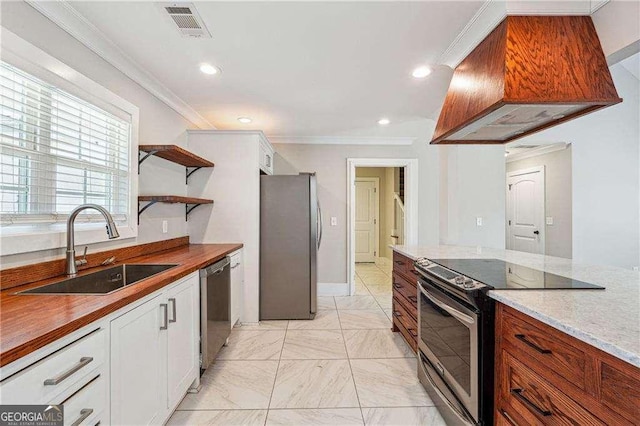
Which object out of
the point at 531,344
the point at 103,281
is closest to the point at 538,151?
the point at 531,344

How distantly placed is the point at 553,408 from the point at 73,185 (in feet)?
8.38

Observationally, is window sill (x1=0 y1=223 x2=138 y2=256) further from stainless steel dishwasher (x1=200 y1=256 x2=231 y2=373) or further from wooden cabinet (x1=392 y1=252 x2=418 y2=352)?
wooden cabinet (x1=392 y1=252 x2=418 y2=352)

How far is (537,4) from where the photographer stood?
1.47 metres

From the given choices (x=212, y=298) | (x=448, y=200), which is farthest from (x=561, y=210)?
(x=212, y=298)

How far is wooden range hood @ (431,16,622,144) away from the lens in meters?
1.42

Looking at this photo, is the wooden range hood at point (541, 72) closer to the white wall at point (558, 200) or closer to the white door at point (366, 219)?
the white wall at point (558, 200)

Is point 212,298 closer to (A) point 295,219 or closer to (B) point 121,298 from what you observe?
(B) point 121,298

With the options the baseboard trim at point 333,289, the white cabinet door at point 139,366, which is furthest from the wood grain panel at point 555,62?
the baseboard trim at point 333,289

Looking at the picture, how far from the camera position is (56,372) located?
90cm

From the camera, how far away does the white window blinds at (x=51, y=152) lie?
134 centimetres

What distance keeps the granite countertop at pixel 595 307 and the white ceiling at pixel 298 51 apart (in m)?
1.54

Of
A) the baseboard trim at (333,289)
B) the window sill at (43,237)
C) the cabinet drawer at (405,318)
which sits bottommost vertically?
the baseboard trim at (333,289)

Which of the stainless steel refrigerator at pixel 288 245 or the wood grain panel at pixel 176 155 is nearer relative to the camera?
the wood grain panel at pixel 176 155

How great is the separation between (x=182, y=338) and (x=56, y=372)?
91 centimetres
